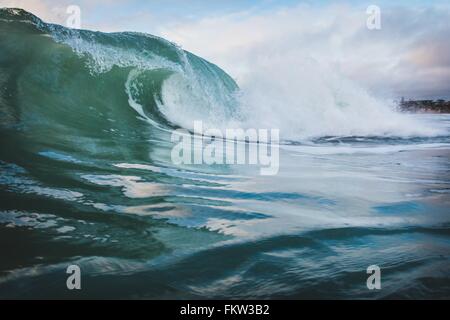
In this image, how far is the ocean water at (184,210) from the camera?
1.88 metres

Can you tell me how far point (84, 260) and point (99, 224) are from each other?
1.58ft

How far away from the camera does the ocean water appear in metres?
1.88

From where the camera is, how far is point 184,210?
2.87 m

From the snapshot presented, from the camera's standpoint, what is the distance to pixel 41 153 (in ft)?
13.0

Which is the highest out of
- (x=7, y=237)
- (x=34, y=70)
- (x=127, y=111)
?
(x=34, y=70)

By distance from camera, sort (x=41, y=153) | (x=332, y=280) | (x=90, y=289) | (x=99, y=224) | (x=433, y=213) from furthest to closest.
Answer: (x=41, y=153), (x=433, y=213), (x=99, y=224), (x=332, y=280), (x=90, y=289)

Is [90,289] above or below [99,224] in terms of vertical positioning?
below

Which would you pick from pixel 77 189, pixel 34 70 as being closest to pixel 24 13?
pixel 34 70

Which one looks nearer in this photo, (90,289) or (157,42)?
(90,289)

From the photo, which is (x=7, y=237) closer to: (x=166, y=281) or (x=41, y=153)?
(x=166, y=281)

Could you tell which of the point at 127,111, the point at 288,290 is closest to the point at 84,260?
the point at 288,290

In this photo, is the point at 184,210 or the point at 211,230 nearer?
the point at 211,230

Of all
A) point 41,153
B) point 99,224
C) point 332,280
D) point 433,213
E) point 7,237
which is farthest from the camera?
point 41,153

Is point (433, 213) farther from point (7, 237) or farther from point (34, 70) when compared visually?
point (34, 70)
